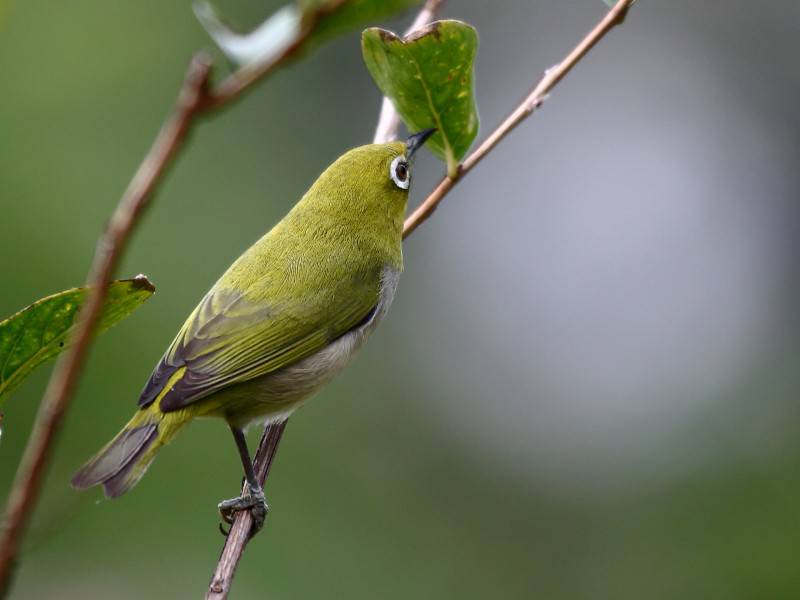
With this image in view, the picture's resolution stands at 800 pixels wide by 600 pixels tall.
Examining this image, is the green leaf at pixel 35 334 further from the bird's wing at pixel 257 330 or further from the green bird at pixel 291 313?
the bird's wing at pixel 257 330

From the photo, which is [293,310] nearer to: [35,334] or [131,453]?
[131,453]

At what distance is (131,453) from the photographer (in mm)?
2895

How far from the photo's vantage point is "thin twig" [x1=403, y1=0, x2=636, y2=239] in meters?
2.36

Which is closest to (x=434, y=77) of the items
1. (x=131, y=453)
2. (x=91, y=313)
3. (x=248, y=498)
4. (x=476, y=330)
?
(x=131, y=453)

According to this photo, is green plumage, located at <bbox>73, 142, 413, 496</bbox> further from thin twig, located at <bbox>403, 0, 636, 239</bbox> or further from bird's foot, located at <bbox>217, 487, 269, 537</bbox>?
thin twig, located at <bbox>403, 0, 636, 239</bbox>

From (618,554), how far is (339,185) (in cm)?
431

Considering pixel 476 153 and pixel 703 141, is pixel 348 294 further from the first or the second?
pixel 703 141

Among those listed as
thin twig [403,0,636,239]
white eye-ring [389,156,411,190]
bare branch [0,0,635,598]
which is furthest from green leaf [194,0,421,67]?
white eye-ring [389,156,411,190]

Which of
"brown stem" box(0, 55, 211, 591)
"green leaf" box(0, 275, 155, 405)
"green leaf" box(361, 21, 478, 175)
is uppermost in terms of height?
"green leaf" box(361, 21, 478, 175)

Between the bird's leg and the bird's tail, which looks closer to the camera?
the bird's tail

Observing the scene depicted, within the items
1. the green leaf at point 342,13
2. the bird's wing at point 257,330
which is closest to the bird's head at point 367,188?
the bird's wing at point 257,330

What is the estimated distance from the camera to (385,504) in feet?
23.7

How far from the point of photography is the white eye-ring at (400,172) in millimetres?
3896

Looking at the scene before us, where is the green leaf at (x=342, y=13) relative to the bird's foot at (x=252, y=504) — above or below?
below
